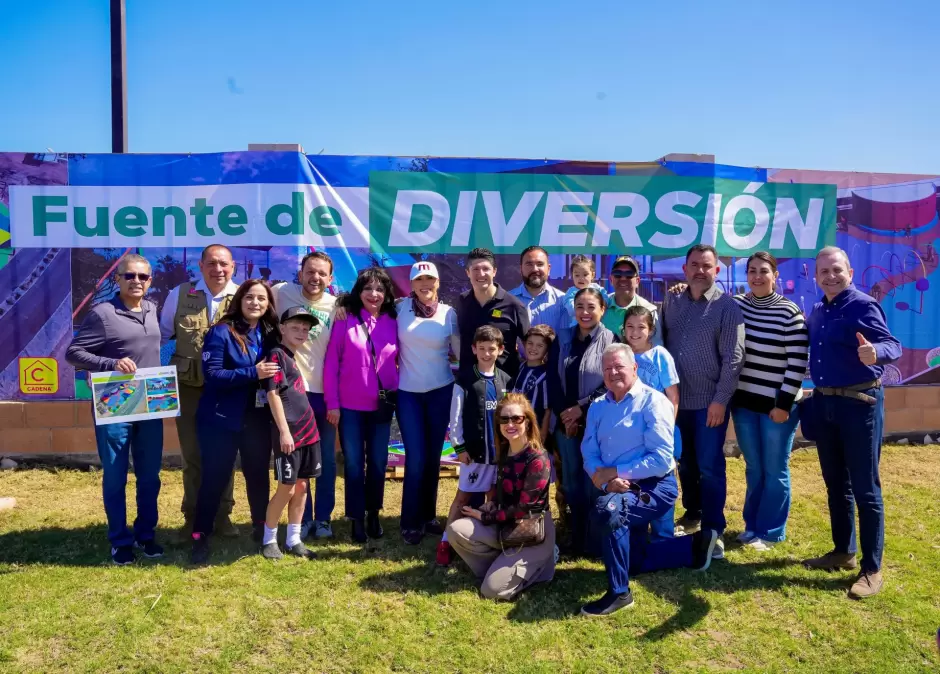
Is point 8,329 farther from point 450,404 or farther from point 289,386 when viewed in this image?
point 450,404

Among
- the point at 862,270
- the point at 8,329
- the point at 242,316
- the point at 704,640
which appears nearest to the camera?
the point at 704,640

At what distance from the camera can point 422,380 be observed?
4289 mm

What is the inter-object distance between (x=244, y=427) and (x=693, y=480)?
3.07 m

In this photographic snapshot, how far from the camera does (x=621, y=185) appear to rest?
6.41 meters

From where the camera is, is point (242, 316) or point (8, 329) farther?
point (8, 329)

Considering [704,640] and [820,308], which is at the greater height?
[820,308]

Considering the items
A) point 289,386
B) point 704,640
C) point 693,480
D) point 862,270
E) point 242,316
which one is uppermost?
point 862,270

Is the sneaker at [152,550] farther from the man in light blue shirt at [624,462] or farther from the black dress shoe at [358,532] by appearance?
the man in light blue shirt at [624,462]

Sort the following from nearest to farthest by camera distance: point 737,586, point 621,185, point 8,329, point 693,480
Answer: point 737,586 → point 693,480 → point 8,329 → point 621,185

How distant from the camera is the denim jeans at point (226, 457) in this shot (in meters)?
3.98

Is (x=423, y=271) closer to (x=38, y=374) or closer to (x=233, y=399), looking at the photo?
(x=233, y=399)

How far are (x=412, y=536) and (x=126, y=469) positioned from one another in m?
1.84

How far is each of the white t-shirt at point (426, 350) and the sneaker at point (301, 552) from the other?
1.18 meters

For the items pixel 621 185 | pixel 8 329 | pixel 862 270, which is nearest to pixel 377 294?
pixel 621 185
